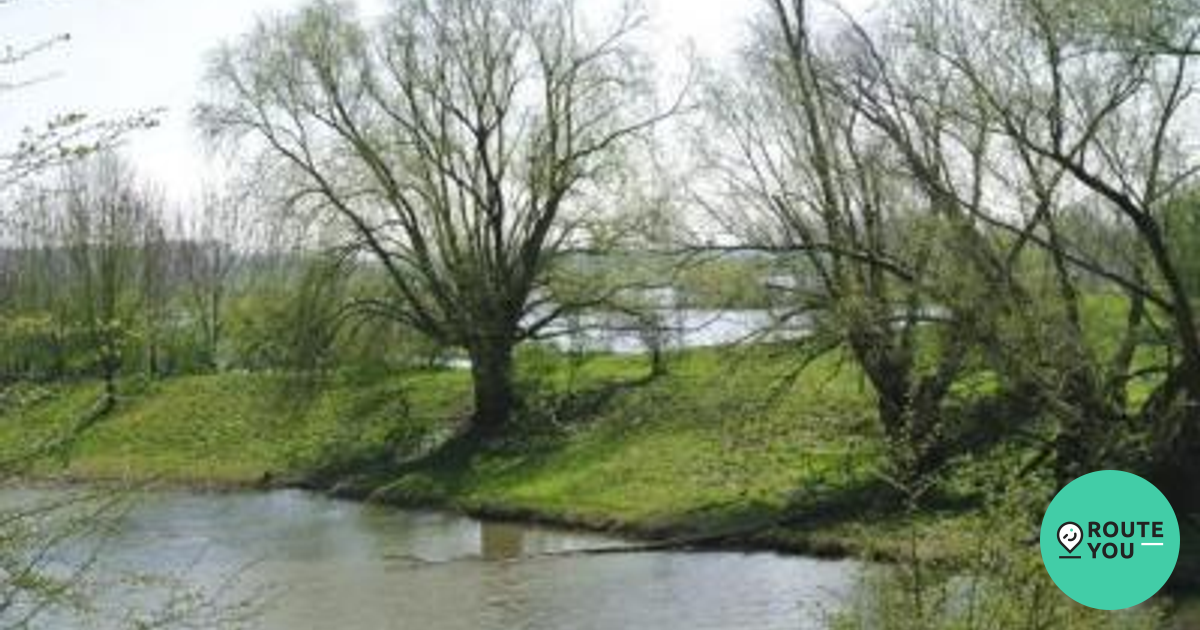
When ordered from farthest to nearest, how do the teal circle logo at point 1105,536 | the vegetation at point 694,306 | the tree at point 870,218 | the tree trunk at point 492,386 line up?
the tree trunk at point 492,386
the tree at point 870,218
the vegetation at point 694,306
the teal circle logo at point 1105,536

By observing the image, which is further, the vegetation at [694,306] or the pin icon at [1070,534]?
the vegetation at [694,306]

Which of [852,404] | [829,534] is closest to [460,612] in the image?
[829,534]

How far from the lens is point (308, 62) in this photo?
37.3m

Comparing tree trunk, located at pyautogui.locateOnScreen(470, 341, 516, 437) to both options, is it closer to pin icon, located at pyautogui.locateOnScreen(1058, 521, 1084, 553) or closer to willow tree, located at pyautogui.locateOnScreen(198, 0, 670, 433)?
willow tree, located at pyautogui.locateOnScreen(198, 0, 670, 433)

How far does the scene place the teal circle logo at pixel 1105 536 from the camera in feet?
25.2

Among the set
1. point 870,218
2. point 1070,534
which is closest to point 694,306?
point 870,218

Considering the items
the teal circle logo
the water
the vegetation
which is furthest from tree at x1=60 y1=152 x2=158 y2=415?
the teal circle logo

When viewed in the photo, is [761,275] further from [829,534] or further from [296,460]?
[296,460]

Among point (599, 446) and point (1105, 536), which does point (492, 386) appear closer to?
point (599, 446)

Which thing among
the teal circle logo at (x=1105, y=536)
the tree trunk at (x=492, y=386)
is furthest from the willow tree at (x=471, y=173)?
the teal circle logo at (x=1105, y=536)

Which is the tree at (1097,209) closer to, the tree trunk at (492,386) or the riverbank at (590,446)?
the riverbank at (590,446)

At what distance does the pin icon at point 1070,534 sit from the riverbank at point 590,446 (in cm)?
859

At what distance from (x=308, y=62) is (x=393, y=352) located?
22.5 feet

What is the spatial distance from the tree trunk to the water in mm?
4978
